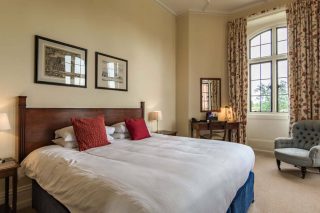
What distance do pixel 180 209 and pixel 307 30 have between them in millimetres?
4666

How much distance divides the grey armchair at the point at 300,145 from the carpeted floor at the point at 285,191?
204 millimetres

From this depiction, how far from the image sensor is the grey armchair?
3.16 metres

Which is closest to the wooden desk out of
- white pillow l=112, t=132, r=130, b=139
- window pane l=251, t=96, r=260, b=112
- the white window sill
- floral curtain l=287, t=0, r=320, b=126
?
the white window sill

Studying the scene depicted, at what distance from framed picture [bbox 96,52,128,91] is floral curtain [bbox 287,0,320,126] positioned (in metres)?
3.59

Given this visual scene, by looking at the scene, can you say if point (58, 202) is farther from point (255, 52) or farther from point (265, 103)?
point (255, 52)

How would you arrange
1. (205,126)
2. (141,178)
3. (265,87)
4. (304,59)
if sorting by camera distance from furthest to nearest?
(265,87) < (205,126) < (304,59) < (141,178)

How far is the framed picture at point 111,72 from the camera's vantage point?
3.22 meters

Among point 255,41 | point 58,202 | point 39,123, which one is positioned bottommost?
point 58,202

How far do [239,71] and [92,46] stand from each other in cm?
361

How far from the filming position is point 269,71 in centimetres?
509

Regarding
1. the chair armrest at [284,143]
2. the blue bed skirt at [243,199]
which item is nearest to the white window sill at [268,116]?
the chair armrest at [284,143]

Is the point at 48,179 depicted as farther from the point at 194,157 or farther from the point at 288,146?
the point at 288,146

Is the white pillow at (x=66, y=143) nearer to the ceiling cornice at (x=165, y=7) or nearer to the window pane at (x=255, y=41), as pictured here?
the ceiling cornice at (x=165, y=7)

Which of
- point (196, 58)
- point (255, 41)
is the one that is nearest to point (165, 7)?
point (196, 58)
